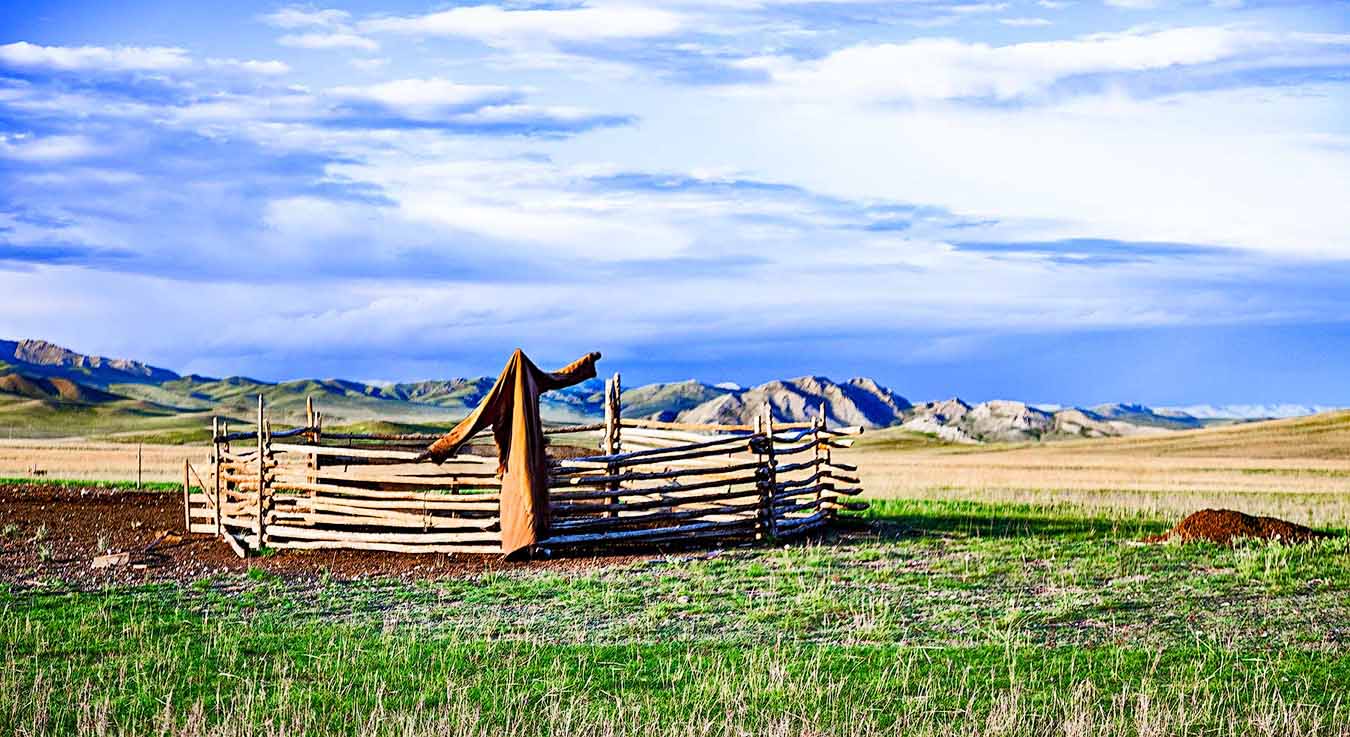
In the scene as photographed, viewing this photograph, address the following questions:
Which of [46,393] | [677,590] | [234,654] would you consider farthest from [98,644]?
[46,393]

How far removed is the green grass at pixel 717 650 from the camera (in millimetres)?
8273

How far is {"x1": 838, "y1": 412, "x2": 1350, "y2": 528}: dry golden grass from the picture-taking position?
84.8 feet

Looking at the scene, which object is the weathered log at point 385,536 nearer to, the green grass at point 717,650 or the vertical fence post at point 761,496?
the green grass at point 717,650

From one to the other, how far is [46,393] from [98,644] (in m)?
175

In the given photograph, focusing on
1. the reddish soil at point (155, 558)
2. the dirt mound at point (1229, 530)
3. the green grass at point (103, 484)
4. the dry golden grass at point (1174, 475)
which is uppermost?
the green grass at point (103, 484)

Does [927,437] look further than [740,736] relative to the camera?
Yes

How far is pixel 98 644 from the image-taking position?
34.6 ft

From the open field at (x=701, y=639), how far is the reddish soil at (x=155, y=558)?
0.09 m

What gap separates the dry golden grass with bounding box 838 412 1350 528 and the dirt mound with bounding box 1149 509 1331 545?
4.16 metres

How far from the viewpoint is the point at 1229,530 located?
1766cm

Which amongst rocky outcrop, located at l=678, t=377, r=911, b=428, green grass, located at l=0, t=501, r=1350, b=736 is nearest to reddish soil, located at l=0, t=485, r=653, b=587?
green grass, located at l=0, t=501, r=1350, b=736

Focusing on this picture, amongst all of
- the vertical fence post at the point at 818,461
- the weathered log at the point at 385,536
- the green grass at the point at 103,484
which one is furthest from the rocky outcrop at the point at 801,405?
the weathered log at the point at 385,536

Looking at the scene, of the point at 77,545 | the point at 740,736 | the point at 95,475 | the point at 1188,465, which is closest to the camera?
the point at 740,736

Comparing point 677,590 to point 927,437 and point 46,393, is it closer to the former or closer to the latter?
point 927,437
